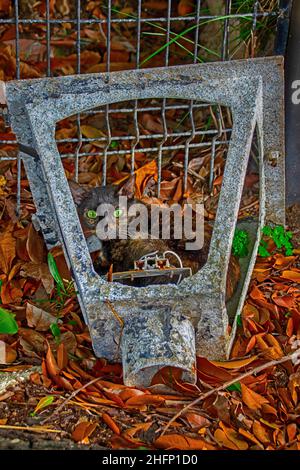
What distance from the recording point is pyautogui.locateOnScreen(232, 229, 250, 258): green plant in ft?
11.8

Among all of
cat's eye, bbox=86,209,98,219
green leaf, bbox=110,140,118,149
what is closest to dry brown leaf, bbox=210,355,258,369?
cat's eye, bbox=86,209,98,219

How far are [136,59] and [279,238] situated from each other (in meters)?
0.93

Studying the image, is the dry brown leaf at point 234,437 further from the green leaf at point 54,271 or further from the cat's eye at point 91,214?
the cat's eye at point 91,214

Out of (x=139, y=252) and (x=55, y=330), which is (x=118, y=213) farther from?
(x=55, y=330)

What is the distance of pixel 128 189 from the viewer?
3.77 metres

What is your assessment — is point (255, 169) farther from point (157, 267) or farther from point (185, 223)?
point (157, 267)

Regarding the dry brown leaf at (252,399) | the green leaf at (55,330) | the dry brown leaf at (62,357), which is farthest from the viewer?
the green leaf at (55,330)

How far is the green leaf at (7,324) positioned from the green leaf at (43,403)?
31cm

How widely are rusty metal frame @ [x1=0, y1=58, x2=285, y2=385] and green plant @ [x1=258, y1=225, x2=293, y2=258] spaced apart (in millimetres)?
141

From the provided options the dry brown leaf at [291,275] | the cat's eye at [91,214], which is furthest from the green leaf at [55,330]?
the dry brown leaf at [291,275]

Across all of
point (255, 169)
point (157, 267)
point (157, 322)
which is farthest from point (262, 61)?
point (157, 322)

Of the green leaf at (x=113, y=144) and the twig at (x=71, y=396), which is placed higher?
the green leaf at (x=113, y=144)

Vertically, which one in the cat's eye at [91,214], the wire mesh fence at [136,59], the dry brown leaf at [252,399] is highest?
the wire mesh fence at [136,59]

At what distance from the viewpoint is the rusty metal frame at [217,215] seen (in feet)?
9.91
